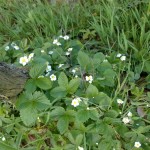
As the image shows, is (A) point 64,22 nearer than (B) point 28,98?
No

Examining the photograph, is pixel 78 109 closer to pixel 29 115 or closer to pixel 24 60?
pixel 29 115

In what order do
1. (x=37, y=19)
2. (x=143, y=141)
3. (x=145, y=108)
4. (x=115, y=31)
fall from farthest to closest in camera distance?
(x=37, y=19) → (x=115, y=31) → (x=145, y=108) → (x=143, y=141)

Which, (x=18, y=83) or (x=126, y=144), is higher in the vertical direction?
(x=18, y=83)

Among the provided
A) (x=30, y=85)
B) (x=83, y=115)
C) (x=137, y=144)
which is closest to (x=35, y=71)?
(x=30, y=85)

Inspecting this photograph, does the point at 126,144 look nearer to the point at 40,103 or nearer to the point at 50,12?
the point at 40,103

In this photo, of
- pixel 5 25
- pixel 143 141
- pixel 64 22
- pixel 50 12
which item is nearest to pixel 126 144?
pixel 143 141

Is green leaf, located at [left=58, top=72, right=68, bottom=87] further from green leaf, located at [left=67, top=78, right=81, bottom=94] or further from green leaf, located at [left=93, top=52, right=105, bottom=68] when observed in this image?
green leaf, located at [left=93, top=52, right=105, bottom=68]
